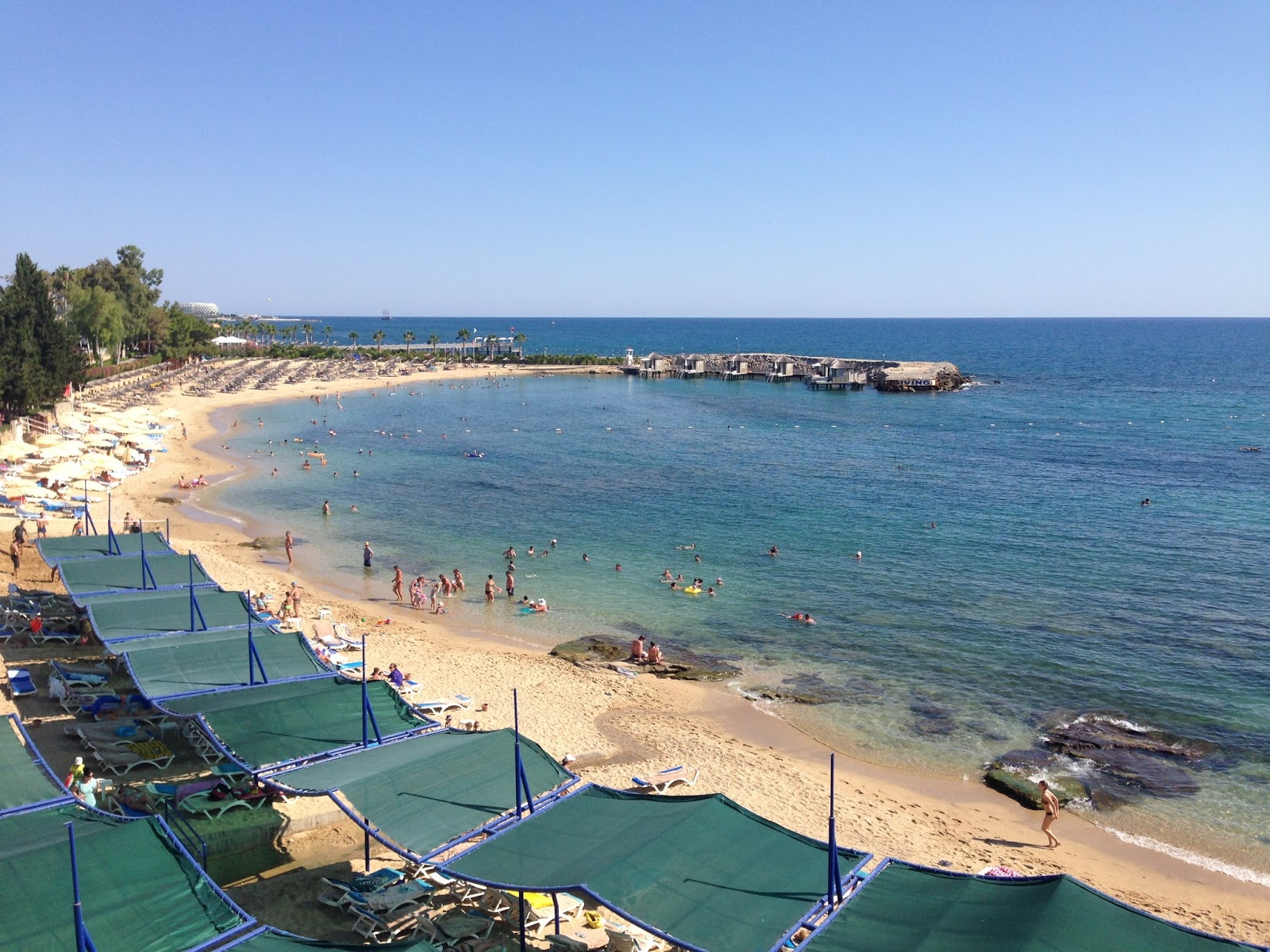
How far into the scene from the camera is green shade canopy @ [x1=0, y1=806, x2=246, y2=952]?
8.48 meters

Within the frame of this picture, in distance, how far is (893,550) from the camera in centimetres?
3559

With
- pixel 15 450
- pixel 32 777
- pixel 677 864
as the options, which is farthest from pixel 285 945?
pixel 15 450

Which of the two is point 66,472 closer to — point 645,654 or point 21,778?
point 645,654

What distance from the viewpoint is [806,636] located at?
2631 cm

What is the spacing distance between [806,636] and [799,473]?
26357mm

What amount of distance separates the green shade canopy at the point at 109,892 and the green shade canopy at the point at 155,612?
839 cm

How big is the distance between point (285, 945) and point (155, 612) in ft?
39.8

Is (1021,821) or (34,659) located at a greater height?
(34,659)

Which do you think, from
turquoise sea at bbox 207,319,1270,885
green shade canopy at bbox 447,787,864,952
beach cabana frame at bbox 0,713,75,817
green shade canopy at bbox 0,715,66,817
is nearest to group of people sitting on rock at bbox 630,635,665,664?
turquoise sea at bbox 207,319,1270,885

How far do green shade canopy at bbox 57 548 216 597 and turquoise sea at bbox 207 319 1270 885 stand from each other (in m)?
8.11

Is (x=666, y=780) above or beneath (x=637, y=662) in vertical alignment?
above

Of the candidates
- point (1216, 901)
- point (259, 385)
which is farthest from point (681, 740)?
point (259, 385)

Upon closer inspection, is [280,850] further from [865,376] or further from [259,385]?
[865,376]

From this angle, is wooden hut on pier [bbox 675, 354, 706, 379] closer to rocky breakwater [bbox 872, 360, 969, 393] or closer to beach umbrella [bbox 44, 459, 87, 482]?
rocky breakwater [bbox 872, 360, 969, 393]
